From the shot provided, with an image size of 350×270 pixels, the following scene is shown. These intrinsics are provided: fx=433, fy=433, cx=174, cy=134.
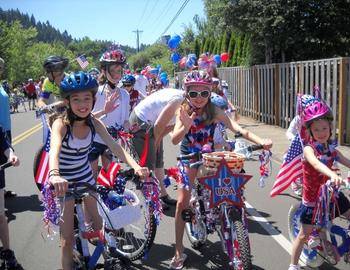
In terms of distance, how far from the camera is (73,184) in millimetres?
3348

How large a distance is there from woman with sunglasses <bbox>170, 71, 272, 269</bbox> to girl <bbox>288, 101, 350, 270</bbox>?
0.50 meters

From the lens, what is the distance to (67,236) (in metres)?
3.61

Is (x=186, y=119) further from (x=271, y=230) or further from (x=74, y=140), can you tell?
(x=271, y=230)

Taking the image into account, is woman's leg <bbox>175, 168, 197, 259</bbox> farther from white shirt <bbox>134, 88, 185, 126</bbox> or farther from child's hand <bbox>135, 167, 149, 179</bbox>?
white shirt <bbox>134, 88, 185, 126</bbox>

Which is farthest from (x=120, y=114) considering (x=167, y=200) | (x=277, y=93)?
(x=277, y=93)

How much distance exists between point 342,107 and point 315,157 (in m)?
7.43

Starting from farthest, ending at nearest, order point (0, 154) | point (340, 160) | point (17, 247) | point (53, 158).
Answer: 1. point (17, 247)
2. point (0, 154)
3. point (340, 160)
4. point (53, 158)

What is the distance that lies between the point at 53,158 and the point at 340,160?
2.55 meters

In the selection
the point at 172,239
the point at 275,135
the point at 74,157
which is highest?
the point at 74,157

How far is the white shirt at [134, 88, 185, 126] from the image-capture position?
5.47m

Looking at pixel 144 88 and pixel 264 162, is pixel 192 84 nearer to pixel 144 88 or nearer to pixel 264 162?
pixel 264 162

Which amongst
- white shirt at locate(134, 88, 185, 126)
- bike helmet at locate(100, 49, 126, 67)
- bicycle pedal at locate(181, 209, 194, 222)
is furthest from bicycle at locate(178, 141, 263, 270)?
bike helmet at locate(100, 49, 126, 67)

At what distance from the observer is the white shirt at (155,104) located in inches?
215

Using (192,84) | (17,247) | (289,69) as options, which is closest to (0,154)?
(17,247)
